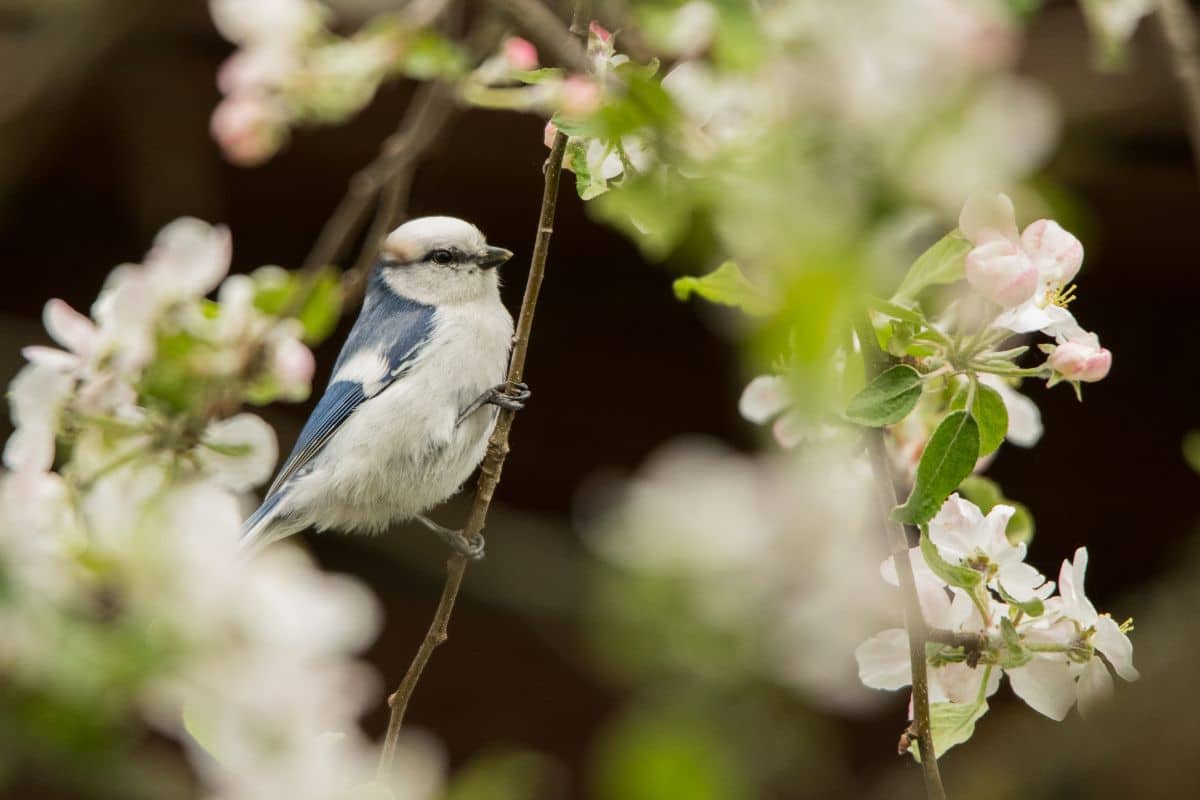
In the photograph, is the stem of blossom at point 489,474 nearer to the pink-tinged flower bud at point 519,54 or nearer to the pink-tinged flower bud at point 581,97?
the pink-tinged flower bud at point 519,54

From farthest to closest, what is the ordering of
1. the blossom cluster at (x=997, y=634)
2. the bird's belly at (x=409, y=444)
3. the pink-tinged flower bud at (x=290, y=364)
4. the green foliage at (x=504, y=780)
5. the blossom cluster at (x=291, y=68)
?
the bird's belly at (x=409, y=444) < the blossom cluster at (x=291, y=68) < the blossom cluster at (x=997, y=634) < the pink-tinged flower bud at (x=290, y=364) < the green foliage at (x=504, y=780)

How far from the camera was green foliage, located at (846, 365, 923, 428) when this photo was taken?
968mm

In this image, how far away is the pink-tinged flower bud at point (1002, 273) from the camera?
970 mm

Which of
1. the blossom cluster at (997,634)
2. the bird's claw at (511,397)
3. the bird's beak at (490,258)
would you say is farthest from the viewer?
the bird's beak at (490,258)

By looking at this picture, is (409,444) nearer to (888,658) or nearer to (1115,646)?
(888,658)

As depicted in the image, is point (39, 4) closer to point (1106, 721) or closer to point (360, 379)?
point (360, 379)

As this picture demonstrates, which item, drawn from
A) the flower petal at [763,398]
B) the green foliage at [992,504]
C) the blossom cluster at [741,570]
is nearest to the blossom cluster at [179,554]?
the blossom cluster at [741,570]

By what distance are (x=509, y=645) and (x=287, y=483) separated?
5.38ft

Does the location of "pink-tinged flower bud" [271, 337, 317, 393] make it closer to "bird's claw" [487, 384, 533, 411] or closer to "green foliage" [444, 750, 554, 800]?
"green foliage" [444, 750, 554, 800]

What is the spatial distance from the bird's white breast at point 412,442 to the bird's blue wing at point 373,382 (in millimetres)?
13

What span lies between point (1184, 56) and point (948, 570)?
0.56 m

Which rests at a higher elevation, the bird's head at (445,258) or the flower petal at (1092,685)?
the bird's head at (445,258)

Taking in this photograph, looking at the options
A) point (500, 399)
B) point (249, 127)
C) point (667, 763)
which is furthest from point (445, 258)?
point (667, 763)

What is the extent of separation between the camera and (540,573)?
3.19 ft
